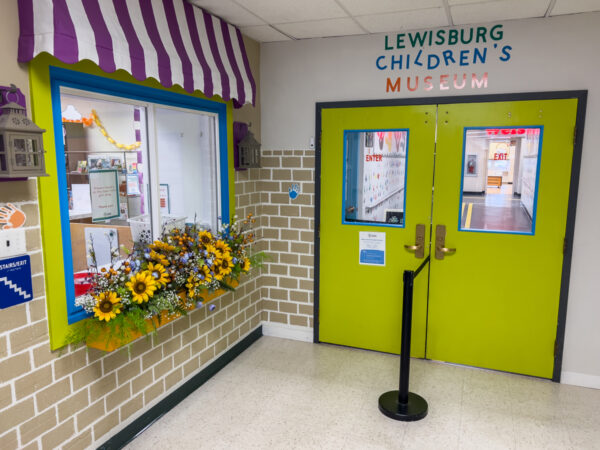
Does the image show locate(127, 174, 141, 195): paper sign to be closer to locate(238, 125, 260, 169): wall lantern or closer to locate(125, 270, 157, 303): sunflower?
locate(125, 270, 157, 303): sunflower

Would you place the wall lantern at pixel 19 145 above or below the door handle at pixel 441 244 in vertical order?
above

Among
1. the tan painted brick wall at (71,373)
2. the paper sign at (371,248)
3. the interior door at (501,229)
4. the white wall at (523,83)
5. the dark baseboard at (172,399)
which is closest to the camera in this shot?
the tan painted brick wall at (71,373)

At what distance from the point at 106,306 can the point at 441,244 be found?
2543mm

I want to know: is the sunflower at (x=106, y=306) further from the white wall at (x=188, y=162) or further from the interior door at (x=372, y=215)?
the interior door at (x=372, y=215)

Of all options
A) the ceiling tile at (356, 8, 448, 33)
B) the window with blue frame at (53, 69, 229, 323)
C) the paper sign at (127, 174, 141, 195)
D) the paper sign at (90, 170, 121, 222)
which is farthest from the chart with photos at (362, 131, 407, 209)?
the paper sign at (90, 170, 121, 222)

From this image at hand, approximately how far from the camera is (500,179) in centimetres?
345

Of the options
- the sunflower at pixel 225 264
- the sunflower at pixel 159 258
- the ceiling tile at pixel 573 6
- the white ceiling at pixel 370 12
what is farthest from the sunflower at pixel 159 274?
the ceiling tile at pixel 573 6

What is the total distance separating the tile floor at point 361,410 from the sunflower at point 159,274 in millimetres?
1076

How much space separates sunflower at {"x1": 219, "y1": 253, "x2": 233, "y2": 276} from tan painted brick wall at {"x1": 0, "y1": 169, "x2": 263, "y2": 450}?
609 millimetres

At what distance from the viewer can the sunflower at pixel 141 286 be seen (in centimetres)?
236

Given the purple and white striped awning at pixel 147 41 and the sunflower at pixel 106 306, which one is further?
the sunflower at pixel 106 306

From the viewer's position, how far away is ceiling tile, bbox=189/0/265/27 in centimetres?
296

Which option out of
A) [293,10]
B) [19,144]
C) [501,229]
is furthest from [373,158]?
[19,144]

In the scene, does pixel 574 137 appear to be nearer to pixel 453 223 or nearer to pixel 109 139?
pixel 453 223
